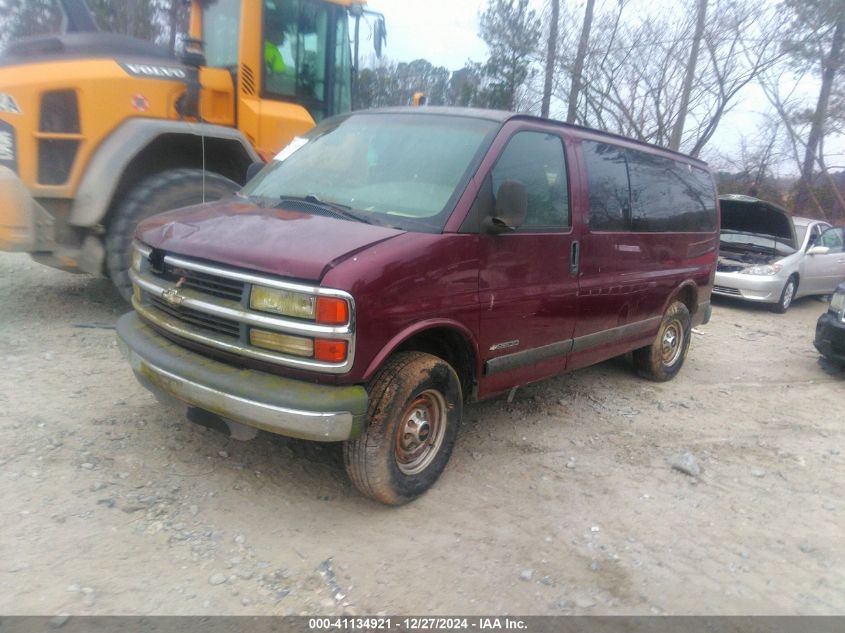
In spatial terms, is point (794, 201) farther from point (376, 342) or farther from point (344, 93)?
point (376, 342)

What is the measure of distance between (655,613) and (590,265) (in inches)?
95.6

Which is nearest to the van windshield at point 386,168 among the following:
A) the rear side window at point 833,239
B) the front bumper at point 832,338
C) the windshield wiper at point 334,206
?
the windshield wiper at point 334,206

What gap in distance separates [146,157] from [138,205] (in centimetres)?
57

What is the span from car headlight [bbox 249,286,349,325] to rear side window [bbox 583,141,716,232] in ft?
7.89

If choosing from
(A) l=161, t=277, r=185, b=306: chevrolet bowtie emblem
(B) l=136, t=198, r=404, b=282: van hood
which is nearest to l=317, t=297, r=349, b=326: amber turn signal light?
(B) l=136, t=198, r=404, b=282: van hood

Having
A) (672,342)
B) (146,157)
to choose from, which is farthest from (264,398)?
(672,342)

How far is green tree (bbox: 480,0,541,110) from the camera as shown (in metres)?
19.7

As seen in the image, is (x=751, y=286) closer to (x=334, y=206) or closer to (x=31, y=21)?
(x=334, y=206)

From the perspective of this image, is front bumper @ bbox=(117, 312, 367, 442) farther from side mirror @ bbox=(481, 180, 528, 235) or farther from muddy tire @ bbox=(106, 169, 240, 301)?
muddy tire @ bbox=(106, 169, 240, 301)

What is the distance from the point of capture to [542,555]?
10.7 ft

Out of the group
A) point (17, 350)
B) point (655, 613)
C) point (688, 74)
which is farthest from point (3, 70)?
point (688, 74)

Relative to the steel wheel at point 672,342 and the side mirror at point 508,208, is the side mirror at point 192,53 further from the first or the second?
the steel wheel at point 672,342

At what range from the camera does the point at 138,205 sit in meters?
5.47

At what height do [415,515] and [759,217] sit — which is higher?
[759,217]
